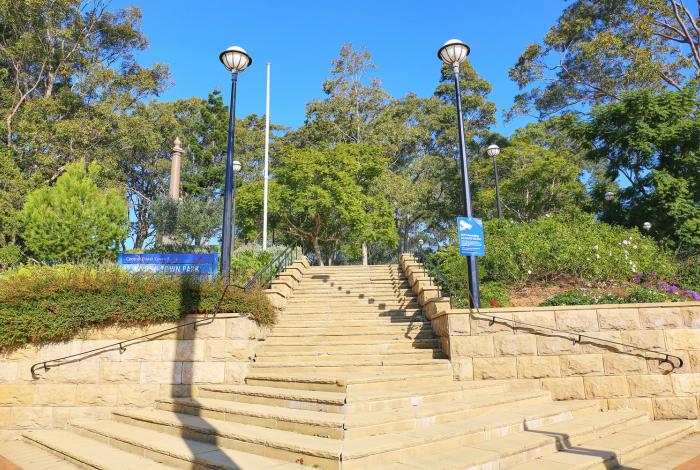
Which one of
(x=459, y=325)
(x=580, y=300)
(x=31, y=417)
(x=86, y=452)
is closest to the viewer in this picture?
(x=86, y=452)

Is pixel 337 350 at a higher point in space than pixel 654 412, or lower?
higher

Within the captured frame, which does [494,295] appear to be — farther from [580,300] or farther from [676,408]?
[676,408]

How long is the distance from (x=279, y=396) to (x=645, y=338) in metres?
6.53

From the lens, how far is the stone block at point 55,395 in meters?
6.96

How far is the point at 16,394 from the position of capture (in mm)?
6926

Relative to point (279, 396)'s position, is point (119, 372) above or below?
above

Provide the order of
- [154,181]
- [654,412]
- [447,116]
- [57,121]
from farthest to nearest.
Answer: [154,181] < [447,116] < [57,121] < [654,412]

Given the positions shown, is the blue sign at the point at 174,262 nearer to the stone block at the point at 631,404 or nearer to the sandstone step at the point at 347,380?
the sandstone step at the point at 347,380

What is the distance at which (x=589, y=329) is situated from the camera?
7387 millimetres

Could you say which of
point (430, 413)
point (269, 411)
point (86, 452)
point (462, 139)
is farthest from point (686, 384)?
point (86, 452)

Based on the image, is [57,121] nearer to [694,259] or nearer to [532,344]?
[532,344]

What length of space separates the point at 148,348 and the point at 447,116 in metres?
33.4

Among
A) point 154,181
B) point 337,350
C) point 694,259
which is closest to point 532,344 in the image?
point 337,350

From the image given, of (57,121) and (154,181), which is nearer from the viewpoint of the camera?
(57,121)
